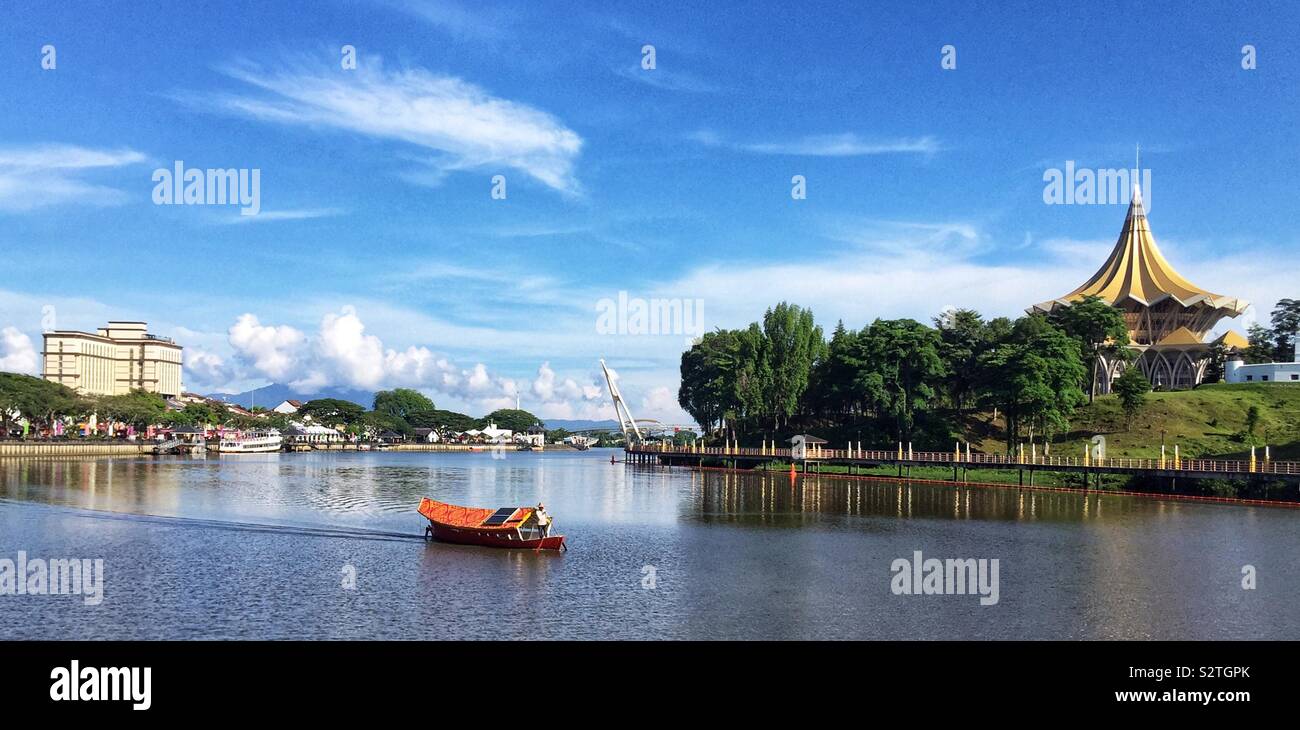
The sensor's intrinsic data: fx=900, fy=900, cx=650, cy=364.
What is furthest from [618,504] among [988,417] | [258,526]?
[988,417]

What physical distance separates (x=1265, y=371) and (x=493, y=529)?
113 m

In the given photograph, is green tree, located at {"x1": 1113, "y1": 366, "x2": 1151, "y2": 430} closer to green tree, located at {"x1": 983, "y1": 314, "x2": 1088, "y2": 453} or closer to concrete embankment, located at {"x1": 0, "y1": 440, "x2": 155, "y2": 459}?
green tree, located at {"x1": 983, "y1": 314, "x2": 1088, "y2": 453}

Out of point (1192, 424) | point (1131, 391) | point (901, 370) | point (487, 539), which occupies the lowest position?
point (487, 539)

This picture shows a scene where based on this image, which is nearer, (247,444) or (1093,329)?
(1093,329)

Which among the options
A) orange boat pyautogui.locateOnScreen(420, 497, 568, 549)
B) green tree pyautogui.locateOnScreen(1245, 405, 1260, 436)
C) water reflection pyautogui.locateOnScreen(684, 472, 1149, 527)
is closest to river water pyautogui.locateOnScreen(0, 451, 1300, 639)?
water reflection pyautogui.locateOnScreen(684, 472, 1149, 527)

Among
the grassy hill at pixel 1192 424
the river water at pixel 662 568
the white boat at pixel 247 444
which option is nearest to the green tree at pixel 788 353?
the grassy hill at pixel 1192 424

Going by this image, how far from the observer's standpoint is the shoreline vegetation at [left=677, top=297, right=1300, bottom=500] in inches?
3711

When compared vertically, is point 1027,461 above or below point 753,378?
below

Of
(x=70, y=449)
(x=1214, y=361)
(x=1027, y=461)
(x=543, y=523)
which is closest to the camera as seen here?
(x=543, y=523)

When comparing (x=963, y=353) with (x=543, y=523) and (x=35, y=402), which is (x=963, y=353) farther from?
(x=35, y=402)

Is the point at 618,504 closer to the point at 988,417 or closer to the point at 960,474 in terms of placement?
the point at 960,474

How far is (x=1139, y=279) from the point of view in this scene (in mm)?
142125

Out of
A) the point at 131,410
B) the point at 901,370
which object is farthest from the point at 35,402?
the point at 901,370

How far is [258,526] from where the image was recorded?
177 ft
